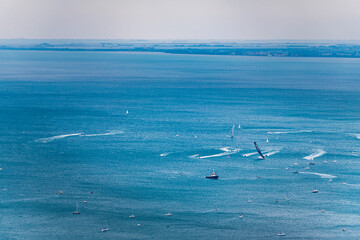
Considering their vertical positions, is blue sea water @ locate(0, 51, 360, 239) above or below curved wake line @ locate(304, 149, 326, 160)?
below

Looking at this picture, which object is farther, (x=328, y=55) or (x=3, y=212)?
(x=328, y=55)

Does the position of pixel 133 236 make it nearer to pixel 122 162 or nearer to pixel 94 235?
pixel 94 235

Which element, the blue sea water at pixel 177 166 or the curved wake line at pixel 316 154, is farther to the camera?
the curved wake line at pixel 316 154

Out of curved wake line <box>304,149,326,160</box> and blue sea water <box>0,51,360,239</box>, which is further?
curved wake line <box>304,149,326,160</box>

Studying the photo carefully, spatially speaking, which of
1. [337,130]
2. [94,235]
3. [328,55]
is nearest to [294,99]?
[337,130]

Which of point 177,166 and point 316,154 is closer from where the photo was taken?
point 177,166

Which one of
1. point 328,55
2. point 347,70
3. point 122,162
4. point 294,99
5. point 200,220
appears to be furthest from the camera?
point 328,55

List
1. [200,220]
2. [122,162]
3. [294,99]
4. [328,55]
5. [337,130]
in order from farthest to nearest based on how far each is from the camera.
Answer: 1. [328,55]
2. [294,99]
3. [337,130]
4. [122,162]
5. [200,220]

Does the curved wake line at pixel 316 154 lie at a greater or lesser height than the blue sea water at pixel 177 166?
greater
